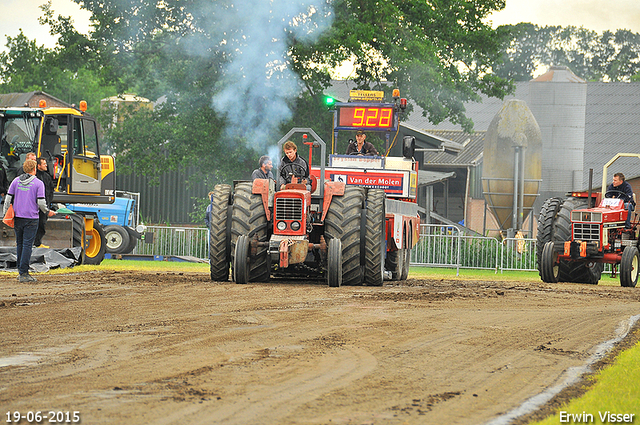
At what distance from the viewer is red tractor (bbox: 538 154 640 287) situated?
17953 millimetres

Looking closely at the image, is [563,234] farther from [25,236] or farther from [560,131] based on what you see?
[560,131]

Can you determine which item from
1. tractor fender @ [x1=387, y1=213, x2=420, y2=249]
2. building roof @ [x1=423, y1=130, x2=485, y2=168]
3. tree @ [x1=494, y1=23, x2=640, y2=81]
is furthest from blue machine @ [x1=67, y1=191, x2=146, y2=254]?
tree @ [x1=494, y1=23, x2=640, y2=81]

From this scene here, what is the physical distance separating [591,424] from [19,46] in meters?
64.9

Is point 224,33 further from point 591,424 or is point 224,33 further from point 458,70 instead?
point 591,424

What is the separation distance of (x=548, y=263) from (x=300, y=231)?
7.14m

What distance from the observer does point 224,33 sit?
29.0 metres

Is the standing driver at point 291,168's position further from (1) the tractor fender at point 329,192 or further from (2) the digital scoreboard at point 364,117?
(2) the digital scoreboard at point 364,117

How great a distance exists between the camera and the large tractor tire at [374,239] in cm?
1396

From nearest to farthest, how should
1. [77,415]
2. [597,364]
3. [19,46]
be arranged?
[77,415], [597,364], [19,46]

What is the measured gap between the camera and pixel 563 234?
1842cm

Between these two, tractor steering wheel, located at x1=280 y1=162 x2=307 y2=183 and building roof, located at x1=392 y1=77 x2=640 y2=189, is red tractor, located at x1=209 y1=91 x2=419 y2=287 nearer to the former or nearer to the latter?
tractor steering wheel, located at x1=280 y1=162 x2=307 y2=183

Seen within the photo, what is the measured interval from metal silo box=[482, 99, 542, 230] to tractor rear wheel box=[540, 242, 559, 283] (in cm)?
1388

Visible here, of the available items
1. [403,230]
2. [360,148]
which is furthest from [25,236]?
[360,148]

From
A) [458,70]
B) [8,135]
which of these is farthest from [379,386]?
[458,70]
